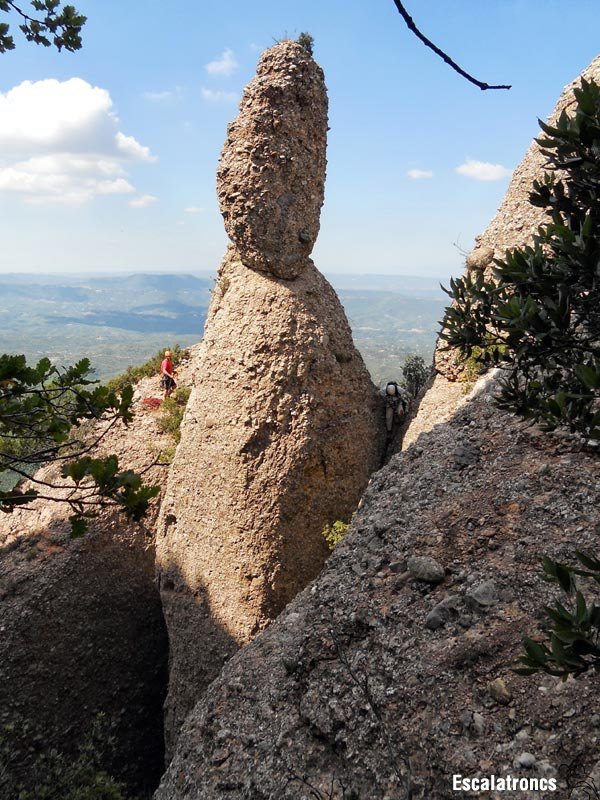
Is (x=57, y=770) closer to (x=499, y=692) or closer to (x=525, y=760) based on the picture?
(x=499, y=692)

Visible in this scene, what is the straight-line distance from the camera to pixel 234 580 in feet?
48.3

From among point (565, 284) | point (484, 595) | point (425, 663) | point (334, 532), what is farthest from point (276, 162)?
point (425, 663)

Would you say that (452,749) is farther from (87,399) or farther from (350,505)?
(350,505)

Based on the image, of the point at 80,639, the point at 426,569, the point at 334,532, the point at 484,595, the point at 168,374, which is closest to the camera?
the point at 484,595

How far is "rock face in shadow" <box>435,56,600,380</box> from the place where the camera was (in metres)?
14.8

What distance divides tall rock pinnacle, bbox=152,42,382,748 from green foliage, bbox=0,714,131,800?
6.40 feet

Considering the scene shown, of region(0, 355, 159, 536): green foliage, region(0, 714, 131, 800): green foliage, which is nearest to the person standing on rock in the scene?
region(0, 714, 131, 800): green foliage

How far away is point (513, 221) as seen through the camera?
15.3 m

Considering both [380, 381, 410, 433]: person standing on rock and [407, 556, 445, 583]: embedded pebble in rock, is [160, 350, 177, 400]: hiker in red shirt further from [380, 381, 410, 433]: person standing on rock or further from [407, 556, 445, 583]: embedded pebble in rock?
[407, 556, 445, 583]: embedded pebble in rock

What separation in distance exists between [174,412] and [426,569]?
12.1 metres

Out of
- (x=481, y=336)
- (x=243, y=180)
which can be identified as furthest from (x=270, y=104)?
(x=481, y=336)

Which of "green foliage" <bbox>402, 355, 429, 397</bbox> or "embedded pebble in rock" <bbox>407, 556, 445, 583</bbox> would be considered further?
"green foliage" <bbox>402, 355, 429, 397</bbox>

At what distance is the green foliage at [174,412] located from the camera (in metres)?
18.4

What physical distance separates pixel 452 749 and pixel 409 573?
110 inches
